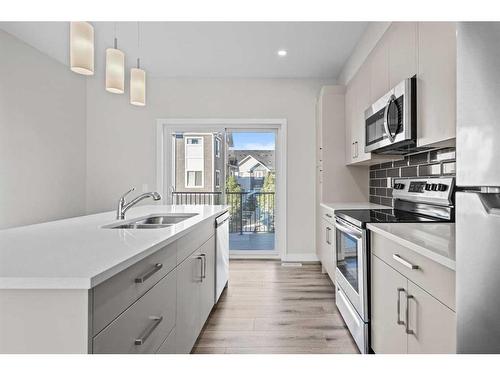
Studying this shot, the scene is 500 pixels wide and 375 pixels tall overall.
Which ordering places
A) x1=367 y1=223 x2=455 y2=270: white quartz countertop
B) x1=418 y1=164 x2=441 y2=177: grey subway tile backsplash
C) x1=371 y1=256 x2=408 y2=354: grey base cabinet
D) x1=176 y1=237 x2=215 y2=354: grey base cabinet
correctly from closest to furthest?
x1=367 y1=223 x2=455 y2=270: white quartz countertop < x1=371 y1=256 x2=408 y2=354: grey base cabinet < x1=176 y1=237 x2=215 y2=354: grey base cabinet < x1=418 y1=164 x2=441 y2=177: grey subway tile backsplash

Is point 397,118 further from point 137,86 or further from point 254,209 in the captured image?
point 254,209

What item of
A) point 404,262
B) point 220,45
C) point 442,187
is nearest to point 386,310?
point 404,262

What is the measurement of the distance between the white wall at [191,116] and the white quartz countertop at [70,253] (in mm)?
3109

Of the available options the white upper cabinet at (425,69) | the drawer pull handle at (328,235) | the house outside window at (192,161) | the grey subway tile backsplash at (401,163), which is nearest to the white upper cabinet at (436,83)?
the white upper cabinet at (425,69)

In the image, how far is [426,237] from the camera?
4.62 feet

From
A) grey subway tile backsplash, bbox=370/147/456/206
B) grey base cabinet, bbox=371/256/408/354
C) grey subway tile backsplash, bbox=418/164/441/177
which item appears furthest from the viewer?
grey subway tile backsplash, bbox=418/164/441/177

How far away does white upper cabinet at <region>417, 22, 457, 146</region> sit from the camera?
1552 millimetres

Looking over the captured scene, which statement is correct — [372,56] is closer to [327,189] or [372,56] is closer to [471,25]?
[327,189]

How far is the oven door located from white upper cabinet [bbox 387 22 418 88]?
102 cm

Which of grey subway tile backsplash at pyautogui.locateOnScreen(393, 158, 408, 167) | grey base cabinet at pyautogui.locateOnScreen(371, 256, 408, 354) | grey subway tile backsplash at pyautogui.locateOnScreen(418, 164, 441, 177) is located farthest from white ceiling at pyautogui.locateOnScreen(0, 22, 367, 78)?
grey base cabinet at pyautogui.locateOnScreen(371, 256, 408, 354)

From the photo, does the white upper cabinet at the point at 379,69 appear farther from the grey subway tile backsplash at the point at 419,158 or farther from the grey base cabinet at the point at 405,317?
the grey base cabinet at the point at 405,317

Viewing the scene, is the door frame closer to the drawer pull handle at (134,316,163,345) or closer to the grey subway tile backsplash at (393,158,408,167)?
the grey subway tile backsplash at (393,158,408,167)

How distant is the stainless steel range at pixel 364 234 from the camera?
196 cm

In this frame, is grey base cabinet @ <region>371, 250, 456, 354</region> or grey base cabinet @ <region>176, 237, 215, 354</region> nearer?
grey base cabinet @ <region>371, 250, 456, 354</region>
